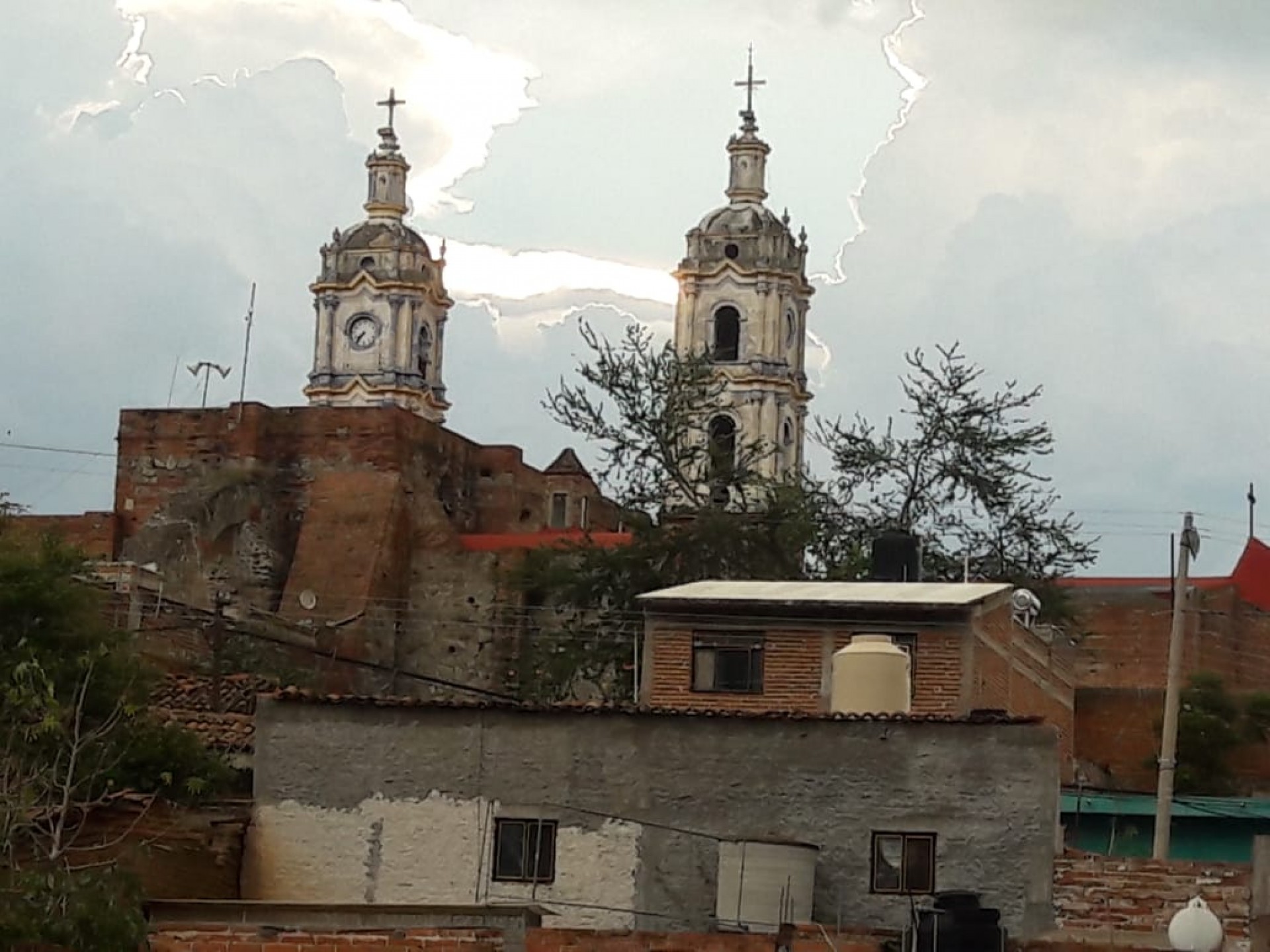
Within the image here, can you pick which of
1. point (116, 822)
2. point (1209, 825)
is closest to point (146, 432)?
point (1209, 825)

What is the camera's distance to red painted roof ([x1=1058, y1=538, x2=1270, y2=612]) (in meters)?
58.8

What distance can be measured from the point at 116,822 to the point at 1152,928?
29.2ft

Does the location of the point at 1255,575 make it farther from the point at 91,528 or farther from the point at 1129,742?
the point at 91,528

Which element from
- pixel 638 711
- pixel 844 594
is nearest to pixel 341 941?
pixel 638 711

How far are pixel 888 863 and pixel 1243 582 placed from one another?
38175mm

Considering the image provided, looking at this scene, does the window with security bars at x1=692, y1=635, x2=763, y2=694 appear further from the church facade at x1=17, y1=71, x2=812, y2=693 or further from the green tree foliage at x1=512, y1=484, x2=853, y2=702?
the church facade at x1=17, y1=71, x2=812, y2=693

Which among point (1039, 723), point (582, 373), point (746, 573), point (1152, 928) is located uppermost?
point (582, 373)

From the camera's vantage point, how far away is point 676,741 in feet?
80.2

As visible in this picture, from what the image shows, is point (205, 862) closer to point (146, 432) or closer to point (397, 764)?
point (397, 764)

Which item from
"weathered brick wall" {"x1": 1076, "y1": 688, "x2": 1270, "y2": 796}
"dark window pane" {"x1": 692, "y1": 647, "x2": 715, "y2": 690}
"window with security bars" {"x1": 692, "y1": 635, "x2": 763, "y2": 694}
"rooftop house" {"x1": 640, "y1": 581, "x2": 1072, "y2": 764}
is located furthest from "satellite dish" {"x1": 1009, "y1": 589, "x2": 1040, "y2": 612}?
"weathered brick wall" {"x1": 1076, "y1": 688, "x2": 1270, "y2": 796}

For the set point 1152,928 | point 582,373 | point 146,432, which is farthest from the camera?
point 146,432

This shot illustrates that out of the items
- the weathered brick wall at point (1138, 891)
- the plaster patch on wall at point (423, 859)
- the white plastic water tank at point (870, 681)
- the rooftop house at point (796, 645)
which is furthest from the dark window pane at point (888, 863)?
the rooftop house at point (796, 645)

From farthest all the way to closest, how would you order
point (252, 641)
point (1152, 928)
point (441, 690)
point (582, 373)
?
point (441, 690), point (252, 641), point (582, 373), point (1152, 928)

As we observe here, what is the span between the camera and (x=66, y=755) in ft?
82.5
